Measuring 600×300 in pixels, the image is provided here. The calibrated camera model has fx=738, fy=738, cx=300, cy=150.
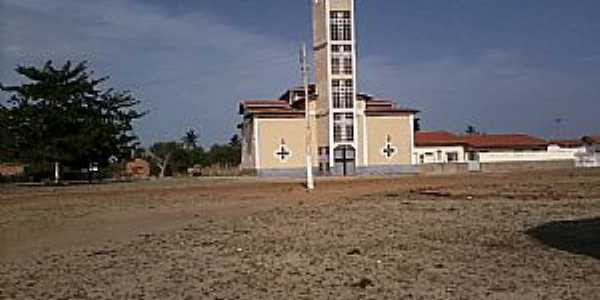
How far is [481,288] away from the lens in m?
8.95

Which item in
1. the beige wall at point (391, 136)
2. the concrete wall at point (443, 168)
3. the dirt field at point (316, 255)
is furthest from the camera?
the concrete wall at point (443, 168)

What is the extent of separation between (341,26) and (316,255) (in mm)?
70425

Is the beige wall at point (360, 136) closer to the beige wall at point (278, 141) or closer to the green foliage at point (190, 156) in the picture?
the beige wall at point (278, 141)

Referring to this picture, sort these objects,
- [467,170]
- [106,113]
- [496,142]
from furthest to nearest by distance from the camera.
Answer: [496,142]
[467,170]
[106,113]

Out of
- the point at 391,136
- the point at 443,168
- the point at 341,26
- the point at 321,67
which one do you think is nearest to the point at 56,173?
the point at 321,67

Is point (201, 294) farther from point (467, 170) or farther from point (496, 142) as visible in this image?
point (496, 142)

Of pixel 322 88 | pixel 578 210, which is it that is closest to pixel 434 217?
pixel 578 210

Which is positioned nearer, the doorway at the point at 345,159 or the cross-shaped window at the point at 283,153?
the cross-shaped window at the point at 283,153

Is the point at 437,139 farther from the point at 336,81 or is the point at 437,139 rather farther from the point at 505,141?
the point at 336,81

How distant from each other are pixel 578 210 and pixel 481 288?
12972mm

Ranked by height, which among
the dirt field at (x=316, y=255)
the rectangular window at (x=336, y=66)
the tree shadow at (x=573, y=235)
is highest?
the rectangular window at (x=336, y=66)

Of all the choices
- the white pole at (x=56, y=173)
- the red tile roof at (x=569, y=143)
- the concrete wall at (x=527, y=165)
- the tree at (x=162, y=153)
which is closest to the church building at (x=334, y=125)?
the concrete wall at (x=527, y=165)

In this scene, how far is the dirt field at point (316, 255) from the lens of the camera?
923cm

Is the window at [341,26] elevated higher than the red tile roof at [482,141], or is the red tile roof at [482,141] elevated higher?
the window at [341,26]
